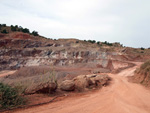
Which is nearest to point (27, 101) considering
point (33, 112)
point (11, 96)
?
point (11, 96)

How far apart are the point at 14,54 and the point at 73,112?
32055mm

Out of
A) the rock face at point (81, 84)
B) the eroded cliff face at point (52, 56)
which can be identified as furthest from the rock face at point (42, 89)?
the eroded cliff face at point (52, 56)

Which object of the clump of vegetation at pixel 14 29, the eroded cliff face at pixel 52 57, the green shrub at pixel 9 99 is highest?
the clump of vegetation at pixel 14 29

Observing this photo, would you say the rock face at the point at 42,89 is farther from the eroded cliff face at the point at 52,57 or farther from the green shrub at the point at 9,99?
the eroded cliff face at the point at 52,57

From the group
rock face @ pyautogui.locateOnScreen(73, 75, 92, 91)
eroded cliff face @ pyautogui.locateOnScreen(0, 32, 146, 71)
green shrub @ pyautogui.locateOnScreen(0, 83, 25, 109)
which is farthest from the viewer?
eroded cliff face @ pyautogui.locateOnScreen(0, 32, 146, 71)

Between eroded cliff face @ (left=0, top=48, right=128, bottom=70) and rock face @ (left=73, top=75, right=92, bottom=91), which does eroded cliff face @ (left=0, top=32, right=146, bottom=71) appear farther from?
rock face @ (left=73, top=75, right=92, bottom=91)

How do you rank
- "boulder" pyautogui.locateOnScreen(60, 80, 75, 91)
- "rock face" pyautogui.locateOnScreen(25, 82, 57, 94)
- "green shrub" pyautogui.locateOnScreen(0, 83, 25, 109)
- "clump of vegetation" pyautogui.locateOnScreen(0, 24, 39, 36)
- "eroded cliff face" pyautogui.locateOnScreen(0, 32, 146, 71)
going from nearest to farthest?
1. "green shrub" pyautogui.locateOnScreen(0, 83, 25, 109)
2. "rock face" pyautogui.locateOnScreen(25, 82, 57, 94)
3. "boulder" pyautogui.locateOnScreen(60, 80, 75, 91)
4. "eroded cliff face" pyautogui.locateOnScreen(0, 32, 146, 71)
5. "clump of vegetation" pyautogui.locateOnScreen(0, 24, 39, 36)

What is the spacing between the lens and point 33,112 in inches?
165

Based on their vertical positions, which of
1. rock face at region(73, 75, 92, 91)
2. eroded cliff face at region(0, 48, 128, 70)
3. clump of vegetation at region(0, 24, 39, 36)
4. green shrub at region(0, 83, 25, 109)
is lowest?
eroded cliff face at region(0, 48, 128, 70)

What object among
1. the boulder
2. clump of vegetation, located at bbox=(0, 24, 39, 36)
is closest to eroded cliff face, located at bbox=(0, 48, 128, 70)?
clump of vegetation, located at bbox=(0, 24, 39, 36)

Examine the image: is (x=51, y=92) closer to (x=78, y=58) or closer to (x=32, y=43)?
(x=78, y=58)

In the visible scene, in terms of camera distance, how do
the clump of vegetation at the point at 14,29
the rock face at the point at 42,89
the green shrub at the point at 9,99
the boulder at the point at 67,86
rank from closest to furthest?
the green shrub at the point at 9,99, the rock face at the point at 42,89, the boulder at the point at 67,86, the clump of vegetation at the point at 14,29

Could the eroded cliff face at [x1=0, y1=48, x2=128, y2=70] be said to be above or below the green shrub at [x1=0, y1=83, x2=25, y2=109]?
below

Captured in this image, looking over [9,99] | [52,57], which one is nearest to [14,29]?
[52,57]
